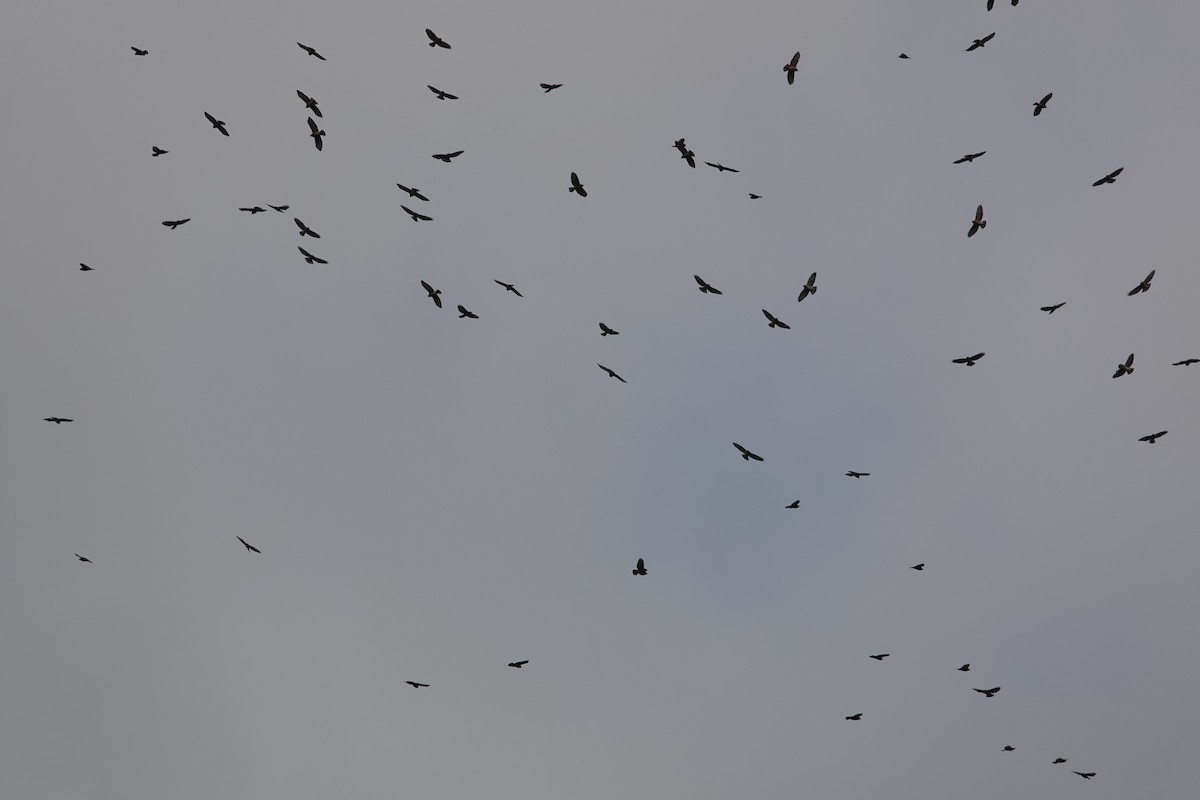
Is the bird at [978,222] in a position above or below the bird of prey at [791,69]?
below

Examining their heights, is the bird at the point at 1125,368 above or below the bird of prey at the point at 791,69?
below

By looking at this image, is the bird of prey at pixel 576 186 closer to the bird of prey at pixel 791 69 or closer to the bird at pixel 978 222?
the bird of prey at pixel 791 69

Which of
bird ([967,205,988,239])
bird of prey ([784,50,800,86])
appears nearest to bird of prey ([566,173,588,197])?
bird of prey ([784,50,800,86])

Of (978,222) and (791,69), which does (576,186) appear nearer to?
(791,69)

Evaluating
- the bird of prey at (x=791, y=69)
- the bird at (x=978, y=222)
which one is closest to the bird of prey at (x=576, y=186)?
the bird of prey at (x=791, y=69)

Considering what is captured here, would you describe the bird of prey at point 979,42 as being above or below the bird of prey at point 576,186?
above

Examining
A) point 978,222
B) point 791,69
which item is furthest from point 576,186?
point 978,222

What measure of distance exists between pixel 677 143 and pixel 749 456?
27577 millimetres

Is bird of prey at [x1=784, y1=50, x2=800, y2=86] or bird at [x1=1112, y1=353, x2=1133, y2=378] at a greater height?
bird of prey at [x1=784, y1=50, x2=800, y2=86]

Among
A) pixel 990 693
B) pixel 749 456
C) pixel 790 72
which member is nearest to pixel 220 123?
pixel 790 72

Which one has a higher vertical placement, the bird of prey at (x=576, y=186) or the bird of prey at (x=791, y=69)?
the bird of prey at (x=791, y=69)

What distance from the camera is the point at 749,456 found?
92438 millimetres

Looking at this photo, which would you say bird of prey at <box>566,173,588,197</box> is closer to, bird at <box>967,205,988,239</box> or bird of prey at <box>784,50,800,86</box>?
bird of prey at <box>784,50,800,86</box>

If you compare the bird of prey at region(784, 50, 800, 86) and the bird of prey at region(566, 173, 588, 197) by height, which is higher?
the bird of prey at region(784, 50, 800, 86)
